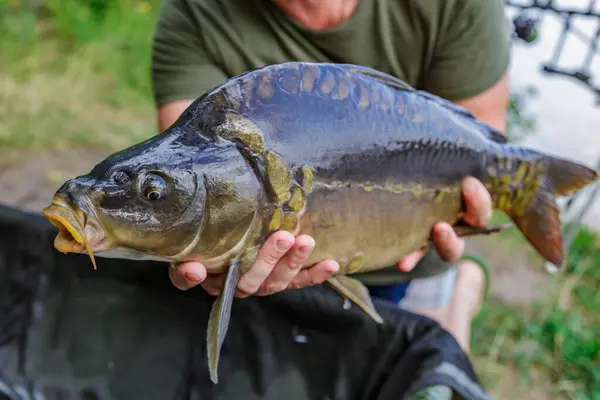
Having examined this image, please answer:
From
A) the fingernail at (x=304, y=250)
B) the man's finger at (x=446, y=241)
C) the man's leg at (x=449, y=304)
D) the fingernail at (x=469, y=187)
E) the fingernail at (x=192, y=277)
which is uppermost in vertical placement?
the fingernail at (x=469, y=187)

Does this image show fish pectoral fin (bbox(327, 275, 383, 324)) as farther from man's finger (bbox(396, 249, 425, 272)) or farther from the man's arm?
the man's arm

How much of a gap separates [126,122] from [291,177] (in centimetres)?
219

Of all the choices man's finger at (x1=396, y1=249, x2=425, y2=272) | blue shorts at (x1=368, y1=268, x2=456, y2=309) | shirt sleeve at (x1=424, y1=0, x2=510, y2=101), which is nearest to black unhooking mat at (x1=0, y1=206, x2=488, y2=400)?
man's finger at (x1=396, y1=249, x2=425, y2=272)

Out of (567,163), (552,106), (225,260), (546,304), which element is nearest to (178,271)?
(225,260)

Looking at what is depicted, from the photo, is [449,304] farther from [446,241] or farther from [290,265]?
[290,265]

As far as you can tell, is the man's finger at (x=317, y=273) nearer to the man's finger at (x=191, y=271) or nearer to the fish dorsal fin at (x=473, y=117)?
the man's finger at (x=191, y=271)

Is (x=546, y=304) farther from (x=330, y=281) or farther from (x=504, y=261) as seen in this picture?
(x=330, y=281)

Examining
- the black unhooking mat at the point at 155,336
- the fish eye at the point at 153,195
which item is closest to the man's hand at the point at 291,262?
the fish eye at the point at 153,195

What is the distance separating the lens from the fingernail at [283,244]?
862 millimetres

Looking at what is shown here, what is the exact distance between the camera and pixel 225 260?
0.87m

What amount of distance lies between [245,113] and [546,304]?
5.26ft

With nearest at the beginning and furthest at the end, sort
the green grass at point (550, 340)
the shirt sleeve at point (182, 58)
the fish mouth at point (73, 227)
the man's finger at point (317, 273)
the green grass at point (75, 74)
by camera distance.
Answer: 1. the fish mouth at point (73, 227)
2. the man's finger at point (317, 273)
3. the shirt sleeve at point (182, 58)
4. the green grass at point (550, 340)
5. the green grass at point (75, 74)

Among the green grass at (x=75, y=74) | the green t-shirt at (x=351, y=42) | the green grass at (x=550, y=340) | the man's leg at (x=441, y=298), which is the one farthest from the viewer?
the green grass at (x=75, y=74)

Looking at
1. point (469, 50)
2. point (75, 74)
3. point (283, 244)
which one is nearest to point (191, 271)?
point (283, 244)
